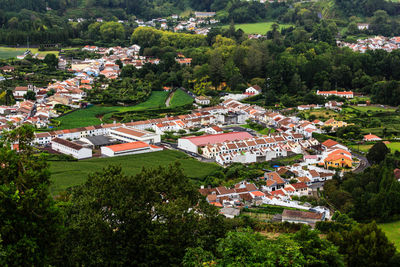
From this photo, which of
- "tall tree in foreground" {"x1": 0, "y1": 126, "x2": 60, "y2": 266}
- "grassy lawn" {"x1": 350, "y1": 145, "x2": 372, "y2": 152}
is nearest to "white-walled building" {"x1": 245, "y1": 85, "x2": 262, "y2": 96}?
"grassy lawn" {"x1": 350, "y1": 145, "x2": 372, "y2": 152}

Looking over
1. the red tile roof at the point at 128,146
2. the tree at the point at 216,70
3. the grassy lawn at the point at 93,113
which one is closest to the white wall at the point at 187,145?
the red tile roof at the point at 128,146

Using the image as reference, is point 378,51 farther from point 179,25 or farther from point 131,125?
point 179,25

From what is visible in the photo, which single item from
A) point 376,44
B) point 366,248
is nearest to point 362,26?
point 376,44

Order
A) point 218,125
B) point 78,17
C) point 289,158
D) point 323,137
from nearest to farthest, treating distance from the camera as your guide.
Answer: point 289,158
point 323,137
point 218,125
point 78,17

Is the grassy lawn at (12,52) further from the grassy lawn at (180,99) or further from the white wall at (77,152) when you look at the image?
the white wall at (77,152)

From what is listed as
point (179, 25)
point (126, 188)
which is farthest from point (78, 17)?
point (126, 188)

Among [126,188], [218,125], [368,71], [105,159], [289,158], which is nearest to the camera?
[126,188]

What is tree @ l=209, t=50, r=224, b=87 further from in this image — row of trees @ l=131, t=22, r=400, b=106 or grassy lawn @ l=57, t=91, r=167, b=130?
grassy lawn @ l=57, t=91, r=167, b=130
